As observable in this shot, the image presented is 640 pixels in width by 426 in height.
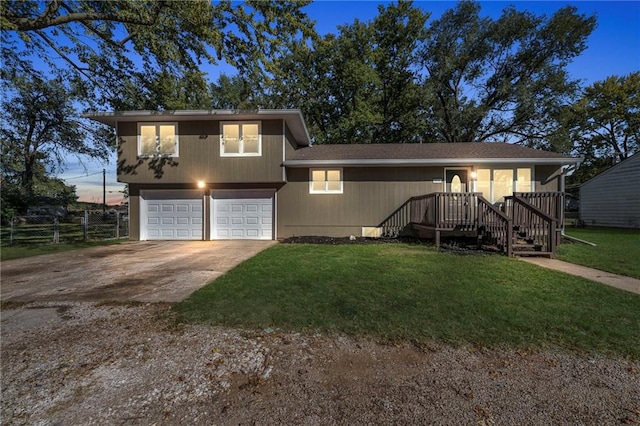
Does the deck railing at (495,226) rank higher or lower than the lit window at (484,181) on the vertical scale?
lower

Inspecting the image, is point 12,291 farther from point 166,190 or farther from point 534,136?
point 534,136

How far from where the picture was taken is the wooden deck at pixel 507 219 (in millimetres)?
8016

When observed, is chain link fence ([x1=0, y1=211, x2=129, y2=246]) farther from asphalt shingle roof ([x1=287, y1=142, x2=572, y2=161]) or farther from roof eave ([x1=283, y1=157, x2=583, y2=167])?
asphalt shingle roof ([x1=287, y1=142, x2=572, y2=161])

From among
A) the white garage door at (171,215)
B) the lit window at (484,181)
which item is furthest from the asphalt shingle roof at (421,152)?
the white garage door at (171,215)

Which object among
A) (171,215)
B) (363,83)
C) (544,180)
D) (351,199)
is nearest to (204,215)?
(171,215)

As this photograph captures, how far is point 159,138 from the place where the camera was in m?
11.8

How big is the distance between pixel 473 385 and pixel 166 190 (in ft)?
41.5

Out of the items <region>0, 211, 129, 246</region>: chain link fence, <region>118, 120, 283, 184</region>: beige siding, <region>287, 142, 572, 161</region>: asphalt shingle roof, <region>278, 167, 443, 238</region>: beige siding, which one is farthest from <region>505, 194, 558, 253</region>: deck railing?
<region>0, 211, 129, 246</region>: chain link fence

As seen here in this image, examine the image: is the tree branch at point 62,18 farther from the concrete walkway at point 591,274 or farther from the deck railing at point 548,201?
the concrete walkway at point 591,274

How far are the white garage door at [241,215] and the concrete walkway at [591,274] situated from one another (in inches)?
345

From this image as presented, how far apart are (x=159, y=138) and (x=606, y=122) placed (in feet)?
124

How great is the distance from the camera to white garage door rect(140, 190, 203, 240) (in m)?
12.3

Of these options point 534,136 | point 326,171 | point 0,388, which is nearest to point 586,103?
point 534,136

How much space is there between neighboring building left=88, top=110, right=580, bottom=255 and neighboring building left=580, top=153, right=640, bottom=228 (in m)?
9.39
